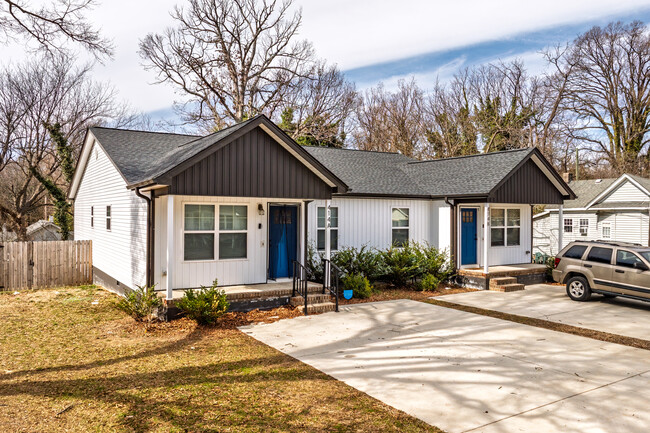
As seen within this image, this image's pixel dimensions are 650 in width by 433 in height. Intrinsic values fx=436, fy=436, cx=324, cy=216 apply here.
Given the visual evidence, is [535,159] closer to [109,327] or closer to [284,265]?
[284,265]

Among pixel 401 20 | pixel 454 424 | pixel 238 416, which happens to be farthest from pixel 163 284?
pixel 401 20

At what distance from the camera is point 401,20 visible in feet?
47.6

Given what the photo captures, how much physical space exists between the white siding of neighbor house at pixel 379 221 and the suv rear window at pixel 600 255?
444cm

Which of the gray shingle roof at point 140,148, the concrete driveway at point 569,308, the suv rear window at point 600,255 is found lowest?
the concrete driveway at point 569,308

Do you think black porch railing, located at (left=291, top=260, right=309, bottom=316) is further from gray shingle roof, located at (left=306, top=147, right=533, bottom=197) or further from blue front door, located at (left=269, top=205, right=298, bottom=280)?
gray shingle roof, located at (left=306, top=147, right=533, bottom=197)

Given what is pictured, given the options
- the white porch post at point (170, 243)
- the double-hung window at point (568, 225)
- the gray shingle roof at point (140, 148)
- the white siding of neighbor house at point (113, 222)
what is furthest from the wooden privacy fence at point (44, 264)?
the double-hung window at point (568, 225)

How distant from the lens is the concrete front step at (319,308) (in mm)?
10250

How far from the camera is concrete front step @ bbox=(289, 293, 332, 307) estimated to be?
10.4 meters

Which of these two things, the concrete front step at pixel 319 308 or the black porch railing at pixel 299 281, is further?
the black porch railing at pixel 299 281

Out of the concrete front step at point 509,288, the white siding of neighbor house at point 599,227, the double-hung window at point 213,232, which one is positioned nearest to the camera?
the double-hung window at point 213,232

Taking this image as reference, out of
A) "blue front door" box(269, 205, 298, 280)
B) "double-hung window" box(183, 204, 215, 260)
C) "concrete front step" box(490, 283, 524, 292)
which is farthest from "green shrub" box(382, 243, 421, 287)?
"double-hung window" box(183, 204, 215, 260)

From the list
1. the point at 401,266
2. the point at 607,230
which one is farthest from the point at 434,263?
the point at 607,230

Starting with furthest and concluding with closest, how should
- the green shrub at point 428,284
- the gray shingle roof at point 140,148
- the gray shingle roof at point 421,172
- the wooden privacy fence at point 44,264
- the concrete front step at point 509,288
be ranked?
the gray shingle roof at point 421,172
the wooden privacy fence at point 44,264
the concrete front step at point 509,288
the green shrub at point 428,284
the gray shingle roof at point 140,148

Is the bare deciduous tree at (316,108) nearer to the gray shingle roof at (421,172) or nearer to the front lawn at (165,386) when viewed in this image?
the gray shingle roof at (421,172)
